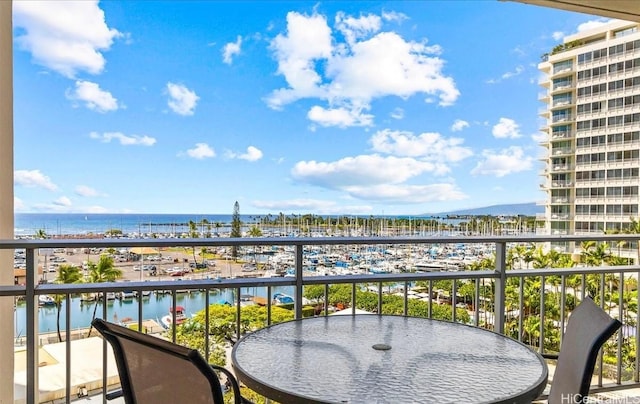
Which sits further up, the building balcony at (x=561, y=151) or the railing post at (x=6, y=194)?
the building balcony at (x=561, y=151)

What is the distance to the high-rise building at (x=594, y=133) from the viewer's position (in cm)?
927

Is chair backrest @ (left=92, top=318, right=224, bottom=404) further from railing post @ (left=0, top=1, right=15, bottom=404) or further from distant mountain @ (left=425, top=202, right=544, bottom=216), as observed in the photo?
distant mountain @ (left=425, top=202, right=544, bottom=216)

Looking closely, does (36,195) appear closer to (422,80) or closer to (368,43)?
(368,43)

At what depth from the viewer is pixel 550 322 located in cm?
1009

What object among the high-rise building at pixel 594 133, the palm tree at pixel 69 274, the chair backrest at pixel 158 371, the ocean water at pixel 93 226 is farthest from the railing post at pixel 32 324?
the high-rise building at pixel 594 133

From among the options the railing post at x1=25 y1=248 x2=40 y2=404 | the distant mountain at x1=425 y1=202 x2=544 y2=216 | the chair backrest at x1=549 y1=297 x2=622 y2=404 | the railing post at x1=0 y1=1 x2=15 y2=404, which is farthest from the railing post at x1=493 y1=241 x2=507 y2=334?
the distant mountain at x1=425 y1=202 x2=544 y2=216

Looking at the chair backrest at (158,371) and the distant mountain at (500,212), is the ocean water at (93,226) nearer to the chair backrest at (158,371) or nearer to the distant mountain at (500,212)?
the chair backrest at (158,371)

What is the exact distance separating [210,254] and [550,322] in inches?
374

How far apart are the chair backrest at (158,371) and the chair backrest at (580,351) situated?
1060 millimetres

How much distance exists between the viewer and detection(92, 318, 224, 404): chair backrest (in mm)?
982

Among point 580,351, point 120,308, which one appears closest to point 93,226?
point 120,308

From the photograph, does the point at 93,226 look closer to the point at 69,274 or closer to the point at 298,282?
the point at 69,274

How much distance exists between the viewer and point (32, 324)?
2.01m

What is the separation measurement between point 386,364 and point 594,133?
Result: 12764mm
